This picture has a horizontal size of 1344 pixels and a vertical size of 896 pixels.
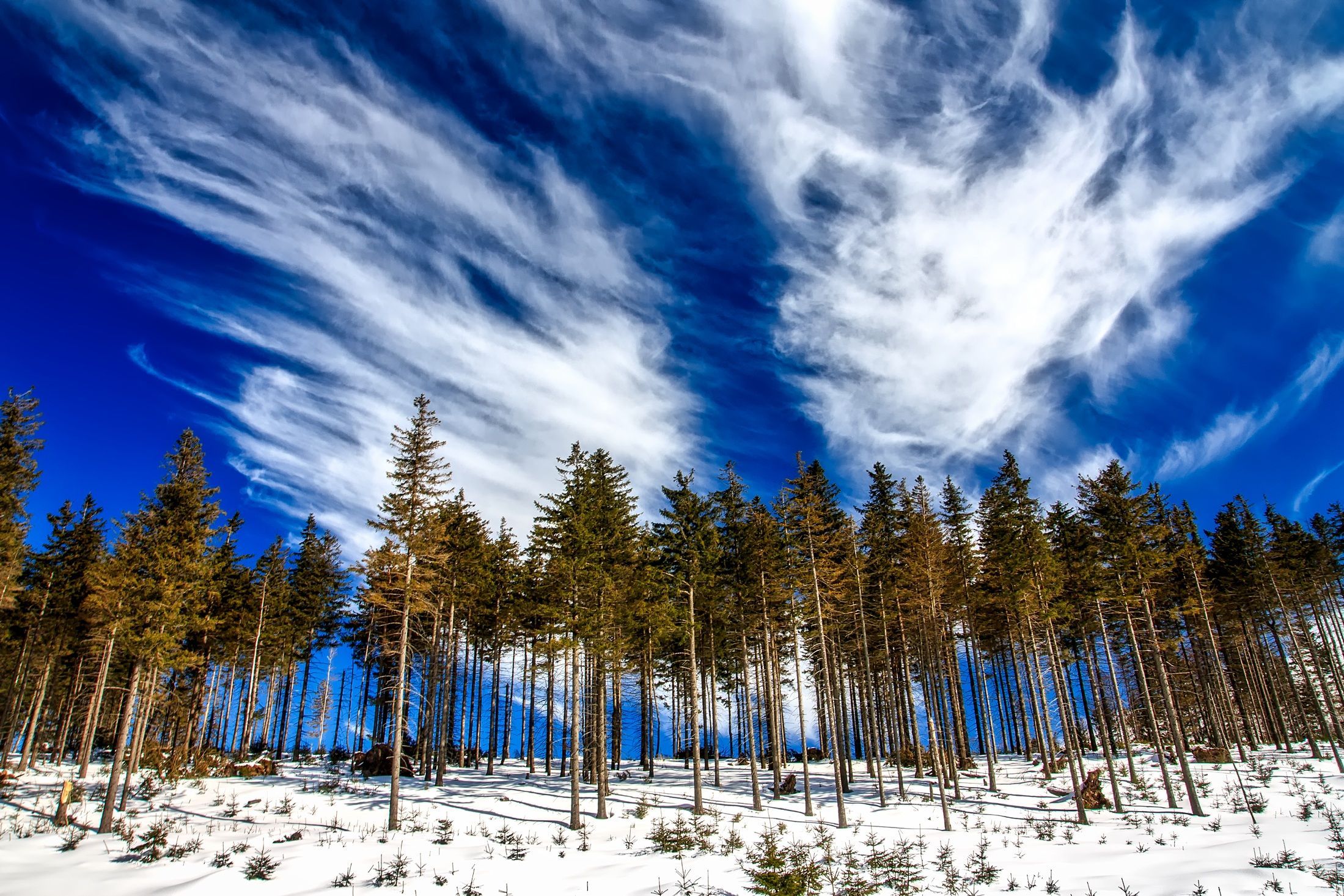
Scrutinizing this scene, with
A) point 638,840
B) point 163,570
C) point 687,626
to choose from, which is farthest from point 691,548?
point 163,570

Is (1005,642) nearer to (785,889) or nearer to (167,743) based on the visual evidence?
(785,889)

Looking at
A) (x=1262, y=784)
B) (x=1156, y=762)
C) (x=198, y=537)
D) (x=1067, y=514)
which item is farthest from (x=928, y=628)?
(x=198, y=537)

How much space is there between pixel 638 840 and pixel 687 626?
9211mm

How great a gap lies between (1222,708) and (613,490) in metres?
42.0

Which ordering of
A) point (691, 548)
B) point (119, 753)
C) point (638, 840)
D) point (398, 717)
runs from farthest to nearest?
point (691, 548) → point (398, 717) → point (119, 753) → point (638, 840)

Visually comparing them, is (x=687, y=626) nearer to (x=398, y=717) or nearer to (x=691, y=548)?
(x=691, y=548)

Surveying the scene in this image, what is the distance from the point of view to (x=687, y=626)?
27.8m

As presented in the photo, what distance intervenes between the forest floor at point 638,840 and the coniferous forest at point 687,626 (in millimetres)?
1525

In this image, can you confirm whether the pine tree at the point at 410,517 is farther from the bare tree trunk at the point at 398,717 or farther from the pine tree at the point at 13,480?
the pine tree at the point at 13,480

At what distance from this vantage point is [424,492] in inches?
1035

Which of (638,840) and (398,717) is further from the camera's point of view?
(398,717)

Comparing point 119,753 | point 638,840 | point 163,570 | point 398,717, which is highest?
point 163,570

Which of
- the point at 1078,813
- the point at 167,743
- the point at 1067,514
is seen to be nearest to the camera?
the point at 1078,813

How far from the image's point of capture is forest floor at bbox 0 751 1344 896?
48.5 feet
